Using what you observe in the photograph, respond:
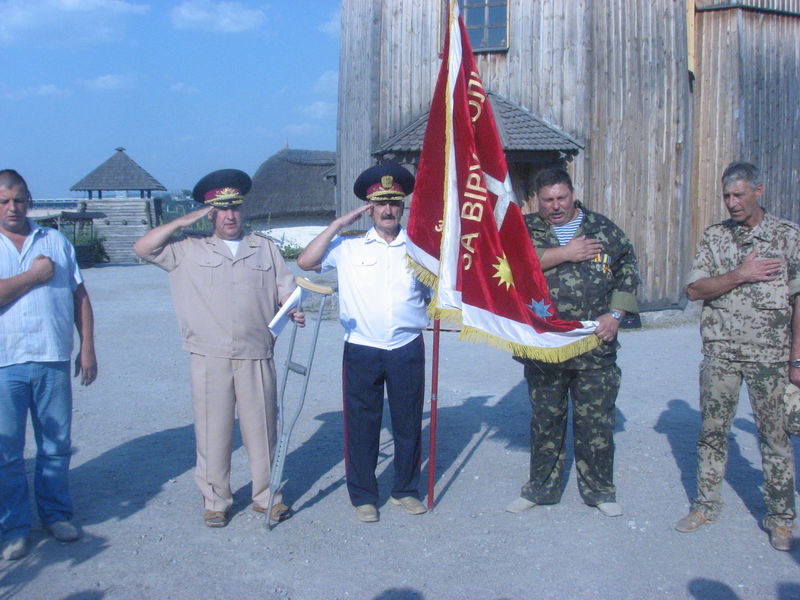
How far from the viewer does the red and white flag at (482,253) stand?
4238mm

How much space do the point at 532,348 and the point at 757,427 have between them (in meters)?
1.29

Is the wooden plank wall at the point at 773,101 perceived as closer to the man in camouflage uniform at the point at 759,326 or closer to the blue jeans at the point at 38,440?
the man in camouflage uniform at the point at 759,326

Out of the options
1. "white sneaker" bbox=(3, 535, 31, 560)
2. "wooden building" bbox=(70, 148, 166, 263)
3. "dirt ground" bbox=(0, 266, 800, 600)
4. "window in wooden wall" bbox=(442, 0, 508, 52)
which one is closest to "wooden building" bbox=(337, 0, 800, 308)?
"window in wooden wall" bbox=(442, 0, 508, 52)

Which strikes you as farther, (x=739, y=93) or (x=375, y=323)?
(x=739, y=93)

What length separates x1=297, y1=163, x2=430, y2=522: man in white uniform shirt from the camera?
175 inches

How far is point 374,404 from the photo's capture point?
4539mm

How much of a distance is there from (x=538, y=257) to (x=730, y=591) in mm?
1919

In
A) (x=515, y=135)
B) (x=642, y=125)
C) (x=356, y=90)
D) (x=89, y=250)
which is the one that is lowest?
(x=89, y=250)

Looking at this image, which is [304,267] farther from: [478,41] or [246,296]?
[478,41]

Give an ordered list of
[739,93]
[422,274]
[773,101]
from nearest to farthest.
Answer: [422,274]
[739,93]
[773,101]

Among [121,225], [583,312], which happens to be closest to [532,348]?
[583,312]

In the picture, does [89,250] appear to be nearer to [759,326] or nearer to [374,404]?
[374,404]

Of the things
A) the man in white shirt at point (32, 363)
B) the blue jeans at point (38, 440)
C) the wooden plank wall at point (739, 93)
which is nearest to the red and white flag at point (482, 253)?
the man in white shirt at point (32, 363)

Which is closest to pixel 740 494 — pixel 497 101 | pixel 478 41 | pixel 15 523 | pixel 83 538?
pixel 83 538
